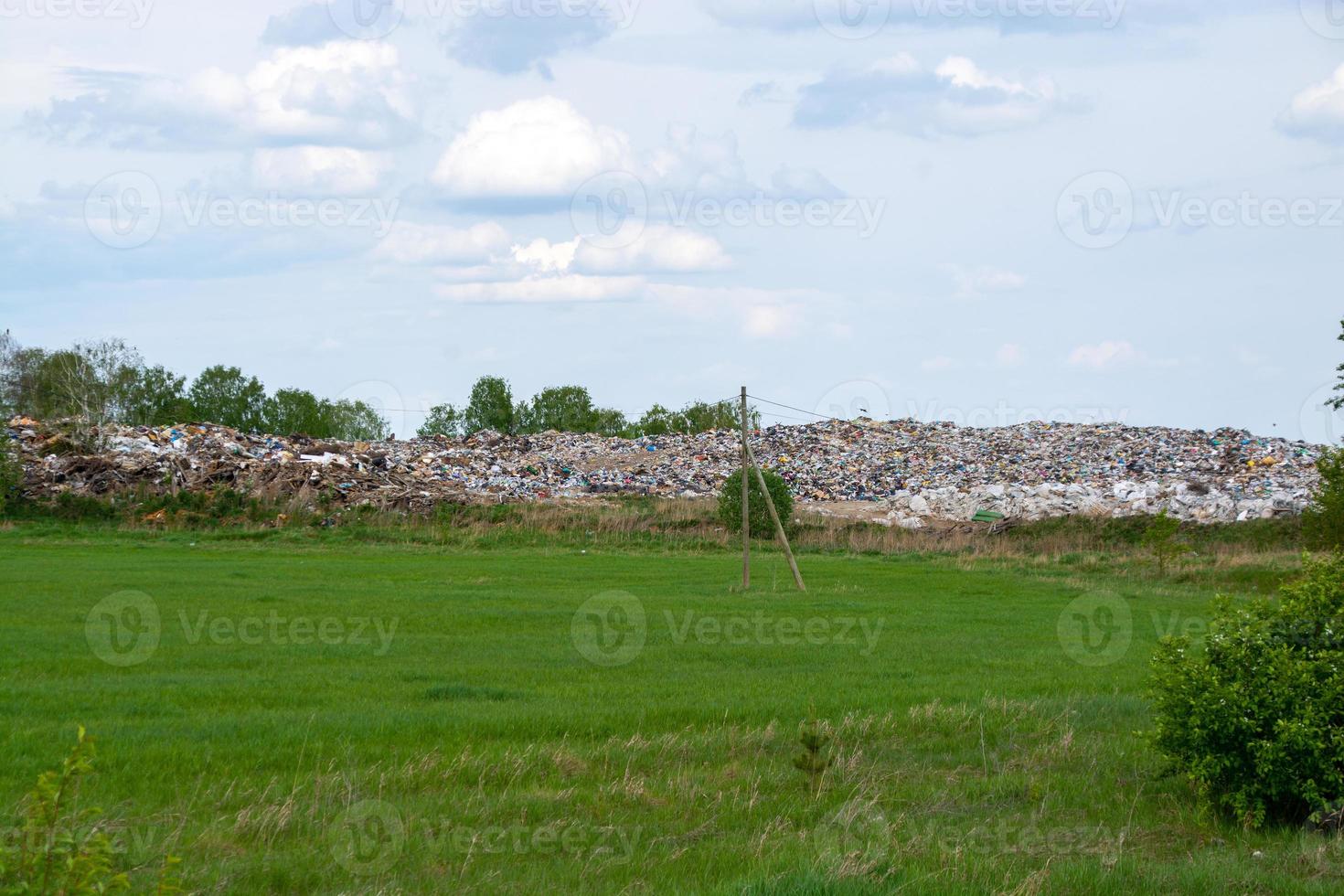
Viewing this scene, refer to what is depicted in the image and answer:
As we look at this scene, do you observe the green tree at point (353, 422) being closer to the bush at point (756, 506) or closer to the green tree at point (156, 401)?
the green tree at point (156, 401)

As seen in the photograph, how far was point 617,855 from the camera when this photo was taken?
8.30 metres

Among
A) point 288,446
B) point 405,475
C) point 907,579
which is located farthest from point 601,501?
point 907,579

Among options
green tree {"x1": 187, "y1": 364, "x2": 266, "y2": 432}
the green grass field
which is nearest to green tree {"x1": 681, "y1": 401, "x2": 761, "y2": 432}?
green tree {"x1": 187, "y1": 364, "x2": 266, "y2": 432}

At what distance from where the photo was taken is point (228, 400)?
89.9 m

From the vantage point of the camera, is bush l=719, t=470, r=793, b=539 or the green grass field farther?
bush l=719, t=470, r=793, b=539

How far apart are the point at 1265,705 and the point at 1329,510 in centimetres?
2396

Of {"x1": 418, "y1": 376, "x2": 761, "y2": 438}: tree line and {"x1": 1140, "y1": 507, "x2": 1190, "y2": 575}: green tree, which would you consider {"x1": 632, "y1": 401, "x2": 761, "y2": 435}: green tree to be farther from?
{"x1": 1140, "y1": 507, "x2": 1190, "y2": 575}: green tree

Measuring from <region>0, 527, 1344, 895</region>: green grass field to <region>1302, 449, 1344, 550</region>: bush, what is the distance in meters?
7.34

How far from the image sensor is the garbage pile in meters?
51.4

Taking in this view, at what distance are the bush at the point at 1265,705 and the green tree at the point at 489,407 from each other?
90502 mm

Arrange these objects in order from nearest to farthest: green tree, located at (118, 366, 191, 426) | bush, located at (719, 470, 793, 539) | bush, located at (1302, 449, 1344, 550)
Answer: bush, located at (1302, 449, 1344, 550) → bush, located at (719, 470, 793, 539) → green tree, located at (118, 366, 191, 426)

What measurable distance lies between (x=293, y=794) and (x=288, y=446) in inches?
2091

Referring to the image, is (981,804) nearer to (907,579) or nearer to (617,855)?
(617,855)

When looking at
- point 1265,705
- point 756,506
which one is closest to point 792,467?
point 756,506
